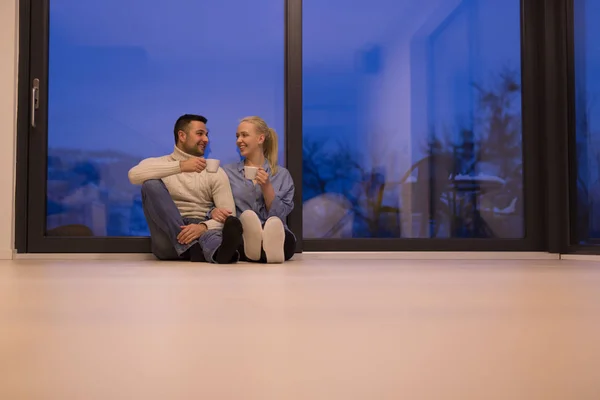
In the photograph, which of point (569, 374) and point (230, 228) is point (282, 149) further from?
point (569, 374)

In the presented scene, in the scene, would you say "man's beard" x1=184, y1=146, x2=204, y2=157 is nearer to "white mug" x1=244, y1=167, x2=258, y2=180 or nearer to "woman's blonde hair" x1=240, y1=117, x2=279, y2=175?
"woman's blonde hair" x1=240, y1=117, x2=279, y2=175

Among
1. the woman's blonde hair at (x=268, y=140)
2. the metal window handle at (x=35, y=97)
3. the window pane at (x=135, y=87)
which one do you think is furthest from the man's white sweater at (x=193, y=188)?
the metal window handle at (x=35, y=97)

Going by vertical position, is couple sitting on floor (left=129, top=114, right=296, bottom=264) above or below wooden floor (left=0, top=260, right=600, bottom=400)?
above

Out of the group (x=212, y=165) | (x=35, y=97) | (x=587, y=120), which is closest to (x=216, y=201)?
(x=212, y=165)

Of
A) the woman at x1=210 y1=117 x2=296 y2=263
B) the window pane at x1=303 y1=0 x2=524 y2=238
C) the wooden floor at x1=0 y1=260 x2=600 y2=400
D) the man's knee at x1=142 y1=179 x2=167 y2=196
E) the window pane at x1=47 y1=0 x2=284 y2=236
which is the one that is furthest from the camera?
the window pane at x1=303 y1=0 x2=524 y2=238

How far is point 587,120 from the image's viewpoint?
3574mm

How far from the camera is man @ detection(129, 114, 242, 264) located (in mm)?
3133

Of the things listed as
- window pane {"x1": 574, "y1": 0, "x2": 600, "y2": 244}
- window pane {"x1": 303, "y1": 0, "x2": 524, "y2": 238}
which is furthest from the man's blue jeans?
window pane {"x1": 574, "y1": 0, "x2": 600, "y2": 244}

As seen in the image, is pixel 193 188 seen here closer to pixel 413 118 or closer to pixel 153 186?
pixel 153 186

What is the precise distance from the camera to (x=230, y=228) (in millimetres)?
2910

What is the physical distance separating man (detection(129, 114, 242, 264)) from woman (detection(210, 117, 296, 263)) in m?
0.10

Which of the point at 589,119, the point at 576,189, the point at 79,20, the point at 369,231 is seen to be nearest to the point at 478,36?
the point at 589,119

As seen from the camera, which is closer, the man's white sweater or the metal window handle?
the man's white sweater

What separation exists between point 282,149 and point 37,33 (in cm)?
150
